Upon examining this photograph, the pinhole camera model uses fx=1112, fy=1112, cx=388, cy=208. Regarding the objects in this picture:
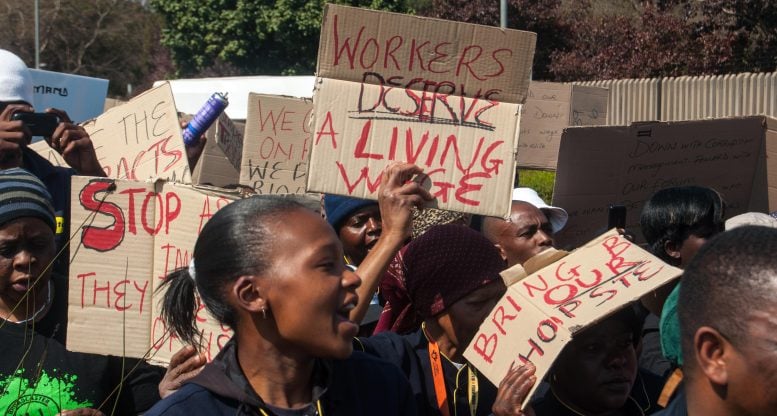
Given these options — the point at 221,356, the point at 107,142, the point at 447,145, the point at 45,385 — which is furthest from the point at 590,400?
the point at 107,142

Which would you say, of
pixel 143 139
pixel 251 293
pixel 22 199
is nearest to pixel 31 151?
pixel 143 139

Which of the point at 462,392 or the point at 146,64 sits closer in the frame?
the point at 462,392

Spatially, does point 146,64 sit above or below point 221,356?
below

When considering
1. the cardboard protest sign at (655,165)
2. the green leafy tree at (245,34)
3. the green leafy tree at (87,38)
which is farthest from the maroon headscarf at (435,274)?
the green leafy tree at (87,38)

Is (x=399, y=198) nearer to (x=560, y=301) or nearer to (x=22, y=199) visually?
(x=560, y=301)

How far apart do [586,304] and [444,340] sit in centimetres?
58

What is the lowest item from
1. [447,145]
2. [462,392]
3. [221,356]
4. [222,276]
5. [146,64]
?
[146,64]

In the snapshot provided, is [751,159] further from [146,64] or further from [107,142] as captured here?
[146,64]

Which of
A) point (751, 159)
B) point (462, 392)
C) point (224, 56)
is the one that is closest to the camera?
point (462, 392)

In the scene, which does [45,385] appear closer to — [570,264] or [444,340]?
[444,340]

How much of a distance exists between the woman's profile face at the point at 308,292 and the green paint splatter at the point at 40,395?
29.0 inches

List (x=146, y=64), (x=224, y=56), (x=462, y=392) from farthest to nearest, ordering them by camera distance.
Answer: (x=146, y=64), (x=224, y=56), (x=462, y=392)

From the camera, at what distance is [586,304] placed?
271 cm

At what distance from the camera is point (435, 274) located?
3.19 m
